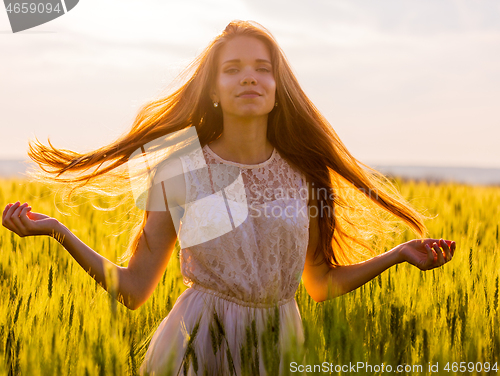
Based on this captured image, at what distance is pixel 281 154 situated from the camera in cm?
196

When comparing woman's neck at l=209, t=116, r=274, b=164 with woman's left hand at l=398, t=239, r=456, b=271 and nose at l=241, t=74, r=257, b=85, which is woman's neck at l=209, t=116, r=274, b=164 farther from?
woman's left hand at l=398, t=239, r=456, b=271

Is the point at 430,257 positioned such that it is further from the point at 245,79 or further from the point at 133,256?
the point at 133,256

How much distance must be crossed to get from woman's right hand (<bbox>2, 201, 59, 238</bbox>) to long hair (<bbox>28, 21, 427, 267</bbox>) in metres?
0.37

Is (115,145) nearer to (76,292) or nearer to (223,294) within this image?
(76,292)

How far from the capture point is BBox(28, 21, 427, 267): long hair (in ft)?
6.35

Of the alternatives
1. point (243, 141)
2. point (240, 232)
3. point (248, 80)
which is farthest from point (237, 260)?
point (248, 80)

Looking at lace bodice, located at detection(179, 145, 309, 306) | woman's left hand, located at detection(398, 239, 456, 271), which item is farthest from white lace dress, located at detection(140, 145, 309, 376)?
woman's left hand, located at detection(398, 239, 456, 271)

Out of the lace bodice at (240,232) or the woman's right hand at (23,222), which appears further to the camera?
the lace bodice at (240,232)

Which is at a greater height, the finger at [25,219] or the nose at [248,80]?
the nose at [248,80]

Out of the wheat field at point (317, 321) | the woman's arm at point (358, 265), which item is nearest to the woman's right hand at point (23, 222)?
the wheat field at point (317, 321)

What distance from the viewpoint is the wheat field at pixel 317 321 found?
115 centimetres

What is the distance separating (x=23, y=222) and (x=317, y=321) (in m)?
0.96

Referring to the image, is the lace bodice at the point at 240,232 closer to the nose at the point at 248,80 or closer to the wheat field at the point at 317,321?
the wheat field at the point at 317,321

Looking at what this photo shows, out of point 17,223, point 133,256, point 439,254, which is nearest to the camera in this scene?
point 17,223
